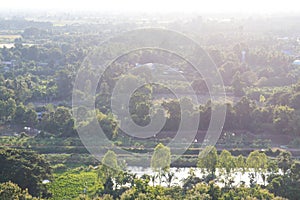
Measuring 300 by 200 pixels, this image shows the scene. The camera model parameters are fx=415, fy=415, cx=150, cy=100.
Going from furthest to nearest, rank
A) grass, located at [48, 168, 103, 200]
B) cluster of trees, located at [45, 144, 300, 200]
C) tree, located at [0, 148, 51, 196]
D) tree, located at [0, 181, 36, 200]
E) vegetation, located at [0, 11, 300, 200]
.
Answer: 1. grass, located at [48, 168, 103, 200]
2. vegetation, located at [0, 11, 300, 200]
3. tree, located at [0, 148, 51, 196]
4. cluster of trees, located at [45, 144, 300, 200]
5. tree, located at [0, 181, 36, 200]

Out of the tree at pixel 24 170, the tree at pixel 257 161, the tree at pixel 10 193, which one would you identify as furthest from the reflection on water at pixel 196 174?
the tree at pixel 10 193

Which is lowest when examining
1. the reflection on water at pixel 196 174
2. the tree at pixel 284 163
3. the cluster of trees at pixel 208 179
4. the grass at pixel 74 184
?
the grass at pixel 74 184

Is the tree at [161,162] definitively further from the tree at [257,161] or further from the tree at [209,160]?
the tree at [257,161]

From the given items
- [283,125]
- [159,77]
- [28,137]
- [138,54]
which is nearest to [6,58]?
[138,54]

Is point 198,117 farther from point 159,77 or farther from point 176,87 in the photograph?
point 159,77

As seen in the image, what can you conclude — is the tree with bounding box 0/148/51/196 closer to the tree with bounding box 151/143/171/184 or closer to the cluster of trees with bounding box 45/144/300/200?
the cluster of trees with bounding box 45/144/300/200

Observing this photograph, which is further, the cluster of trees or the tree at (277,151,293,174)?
the tree at (277,151,293,174)

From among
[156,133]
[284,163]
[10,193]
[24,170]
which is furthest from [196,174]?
[10,193]

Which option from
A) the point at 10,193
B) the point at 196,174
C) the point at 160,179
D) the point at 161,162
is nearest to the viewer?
the point at 10,193

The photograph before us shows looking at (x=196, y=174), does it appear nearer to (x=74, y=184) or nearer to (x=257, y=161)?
(x=257, y=161)

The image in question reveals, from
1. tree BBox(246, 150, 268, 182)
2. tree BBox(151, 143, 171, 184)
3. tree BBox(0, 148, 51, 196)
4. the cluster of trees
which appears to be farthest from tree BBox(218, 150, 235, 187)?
tree BBox(0, 148, 51, 196)

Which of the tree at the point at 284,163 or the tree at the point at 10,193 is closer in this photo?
the tree at the point at 10,193

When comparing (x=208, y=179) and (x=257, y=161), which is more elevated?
(x=257, y=161)

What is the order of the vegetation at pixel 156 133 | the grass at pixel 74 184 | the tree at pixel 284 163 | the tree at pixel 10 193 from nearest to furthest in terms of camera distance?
the tree at pixel 10 193
the vegetation at pixel 156 133
the grass at pixel 74 184
the tree at pixel 284 163
